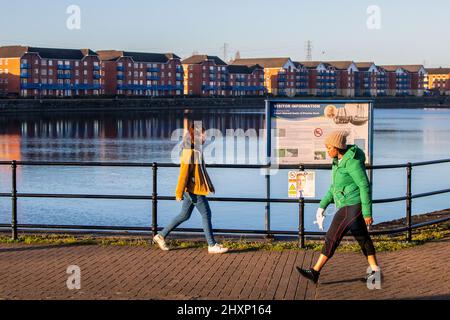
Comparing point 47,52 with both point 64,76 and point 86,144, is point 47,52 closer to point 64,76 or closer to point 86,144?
point 64,76

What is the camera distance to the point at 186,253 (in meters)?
11.1

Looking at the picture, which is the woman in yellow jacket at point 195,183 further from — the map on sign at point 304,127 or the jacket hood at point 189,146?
the map on sign at point 304,127

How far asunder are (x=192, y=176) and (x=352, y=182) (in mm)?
2734

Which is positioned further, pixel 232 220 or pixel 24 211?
pixel 24 211

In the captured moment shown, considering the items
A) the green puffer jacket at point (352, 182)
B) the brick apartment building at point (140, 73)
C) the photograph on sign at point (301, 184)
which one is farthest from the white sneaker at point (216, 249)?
the brick apartment building at point (140, 73)

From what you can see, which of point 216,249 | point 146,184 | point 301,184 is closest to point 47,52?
point 146,184

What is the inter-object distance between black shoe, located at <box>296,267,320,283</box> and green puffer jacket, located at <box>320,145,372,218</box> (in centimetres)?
80

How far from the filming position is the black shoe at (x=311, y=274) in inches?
362

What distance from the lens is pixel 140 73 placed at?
190m
